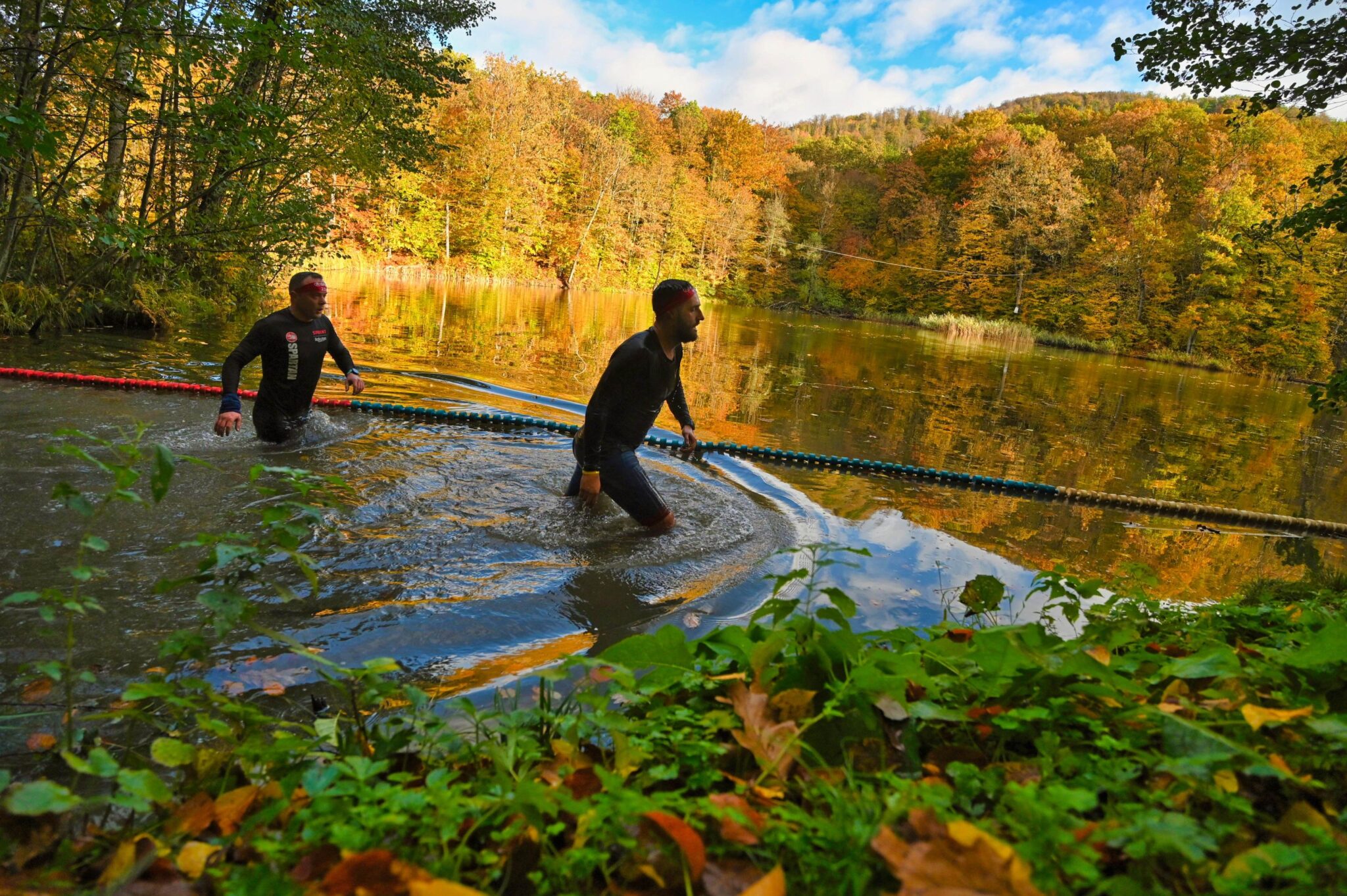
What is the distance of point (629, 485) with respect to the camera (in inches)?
207

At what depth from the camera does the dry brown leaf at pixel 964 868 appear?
1.18m

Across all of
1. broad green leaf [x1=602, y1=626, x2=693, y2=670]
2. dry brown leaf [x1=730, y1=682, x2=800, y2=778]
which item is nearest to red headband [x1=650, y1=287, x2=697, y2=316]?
broad green leaf [x1=602, y1=626, x2=693, y2=670]

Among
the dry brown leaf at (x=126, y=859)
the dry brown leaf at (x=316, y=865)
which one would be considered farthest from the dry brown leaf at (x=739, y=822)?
the dry brown leaf at (x=126, y=859)

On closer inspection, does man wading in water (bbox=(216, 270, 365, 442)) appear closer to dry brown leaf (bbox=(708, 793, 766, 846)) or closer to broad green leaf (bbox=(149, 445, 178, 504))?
broad green leaf (bbox=(149, 445, 178, 504))

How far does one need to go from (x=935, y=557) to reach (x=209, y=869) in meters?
4.98

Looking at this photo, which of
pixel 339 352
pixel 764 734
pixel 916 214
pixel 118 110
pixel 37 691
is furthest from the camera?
pixel 916 214

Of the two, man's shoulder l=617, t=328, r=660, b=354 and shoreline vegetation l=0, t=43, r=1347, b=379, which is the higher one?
shoreline vegetation l=0, t=43, r=1347, b=379

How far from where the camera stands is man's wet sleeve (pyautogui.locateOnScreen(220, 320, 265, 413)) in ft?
18.1

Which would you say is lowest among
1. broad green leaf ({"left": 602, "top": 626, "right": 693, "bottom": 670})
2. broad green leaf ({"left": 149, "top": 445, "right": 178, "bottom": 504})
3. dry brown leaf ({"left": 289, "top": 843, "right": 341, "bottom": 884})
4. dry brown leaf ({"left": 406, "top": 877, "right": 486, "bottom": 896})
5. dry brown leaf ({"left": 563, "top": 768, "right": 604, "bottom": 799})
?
dry brown leaf ({"left": 289, "top": 843, "right": 341, "bottom": 884})

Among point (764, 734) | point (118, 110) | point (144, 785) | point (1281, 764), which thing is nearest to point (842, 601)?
point (764, 734)

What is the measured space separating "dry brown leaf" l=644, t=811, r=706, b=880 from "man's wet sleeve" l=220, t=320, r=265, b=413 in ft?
17.2

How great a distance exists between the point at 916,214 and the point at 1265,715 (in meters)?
64.3

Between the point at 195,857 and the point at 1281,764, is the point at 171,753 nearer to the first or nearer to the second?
the point at 195,857

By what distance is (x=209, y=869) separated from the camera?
134 cm
